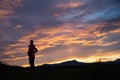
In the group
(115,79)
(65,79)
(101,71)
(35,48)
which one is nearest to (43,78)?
(65,79)

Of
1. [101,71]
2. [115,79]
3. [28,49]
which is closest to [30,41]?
[28,49]

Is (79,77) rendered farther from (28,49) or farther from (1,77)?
(28,49)

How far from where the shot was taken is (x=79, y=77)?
12.7 m

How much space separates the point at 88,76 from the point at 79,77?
0.38 meters

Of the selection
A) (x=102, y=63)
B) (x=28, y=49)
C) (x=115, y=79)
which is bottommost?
(x=115, y=79)

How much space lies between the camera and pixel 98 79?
39.1 ft

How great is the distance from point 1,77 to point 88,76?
394 centimetres

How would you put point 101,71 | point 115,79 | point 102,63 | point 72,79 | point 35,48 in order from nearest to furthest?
1. point 115,79
2. point 72,79
3. point 101,71
4. point 102,63
5. point 35,48

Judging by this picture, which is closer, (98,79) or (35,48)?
(98,79)

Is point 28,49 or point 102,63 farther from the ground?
point 28,49

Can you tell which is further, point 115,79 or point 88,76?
point 88,76

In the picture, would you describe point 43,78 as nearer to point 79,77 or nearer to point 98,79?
point 79,77

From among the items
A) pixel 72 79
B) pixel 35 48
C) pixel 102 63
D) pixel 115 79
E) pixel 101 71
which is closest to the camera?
pixel 115 79

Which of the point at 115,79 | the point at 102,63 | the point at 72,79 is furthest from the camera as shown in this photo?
the point at 102,63
